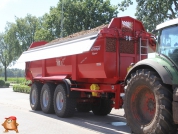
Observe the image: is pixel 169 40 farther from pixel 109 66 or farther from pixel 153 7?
pixel 153 7

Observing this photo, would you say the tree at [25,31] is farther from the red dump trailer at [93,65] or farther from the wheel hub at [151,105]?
the wheel hub at [151,105]

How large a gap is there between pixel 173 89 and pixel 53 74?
7.06m

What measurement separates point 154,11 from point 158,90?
16.3 meters

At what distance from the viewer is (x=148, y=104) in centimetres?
602

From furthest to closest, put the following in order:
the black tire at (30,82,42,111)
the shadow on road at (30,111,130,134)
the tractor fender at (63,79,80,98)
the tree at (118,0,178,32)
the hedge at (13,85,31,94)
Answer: the hedge at (13,85,31,94) → the tree at (118,0,178,32) → the black tire at (30,82,42,111) → the tractor fender at (63,79,80,98) → the shadow on road at (30,111,130,134)

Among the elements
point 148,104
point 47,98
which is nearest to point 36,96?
point 47,98

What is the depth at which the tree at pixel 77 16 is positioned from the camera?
30156 millimetres

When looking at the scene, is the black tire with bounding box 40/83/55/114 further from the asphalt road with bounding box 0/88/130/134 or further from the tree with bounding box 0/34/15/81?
the tree with bounding box 0/34/15/81

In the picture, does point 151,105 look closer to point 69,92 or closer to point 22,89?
point 69,92

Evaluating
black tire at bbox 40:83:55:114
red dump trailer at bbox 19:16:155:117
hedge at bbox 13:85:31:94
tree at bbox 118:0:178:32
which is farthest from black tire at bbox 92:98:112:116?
hedge at bbox 13:85:31:94

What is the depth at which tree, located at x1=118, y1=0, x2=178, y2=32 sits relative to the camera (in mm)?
19609

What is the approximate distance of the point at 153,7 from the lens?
20656mm

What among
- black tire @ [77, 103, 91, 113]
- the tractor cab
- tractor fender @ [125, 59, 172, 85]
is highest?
the tractor cab

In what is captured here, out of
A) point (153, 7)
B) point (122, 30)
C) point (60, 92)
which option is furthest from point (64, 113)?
point (153, 7)
